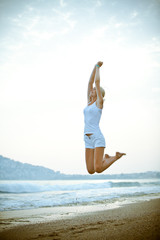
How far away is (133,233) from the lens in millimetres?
3334

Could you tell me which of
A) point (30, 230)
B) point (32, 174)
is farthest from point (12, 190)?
point (32, 174)

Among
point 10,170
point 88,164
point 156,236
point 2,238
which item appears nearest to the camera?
point 156,236

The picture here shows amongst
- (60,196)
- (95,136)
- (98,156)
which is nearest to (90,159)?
(98,156)

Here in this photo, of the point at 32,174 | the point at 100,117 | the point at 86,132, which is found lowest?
the point at 32,174

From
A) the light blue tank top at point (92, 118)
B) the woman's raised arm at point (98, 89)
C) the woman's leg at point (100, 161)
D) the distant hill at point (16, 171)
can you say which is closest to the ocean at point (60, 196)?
the woman's leg at point (100, 161)

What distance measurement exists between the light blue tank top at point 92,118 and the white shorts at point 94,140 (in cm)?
10

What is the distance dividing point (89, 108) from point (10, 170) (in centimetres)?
4445

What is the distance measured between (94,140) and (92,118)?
41 cm

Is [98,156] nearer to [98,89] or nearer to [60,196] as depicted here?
[98,89]

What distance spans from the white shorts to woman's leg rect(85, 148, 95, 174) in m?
0.09

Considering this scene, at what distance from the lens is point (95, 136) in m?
3.93

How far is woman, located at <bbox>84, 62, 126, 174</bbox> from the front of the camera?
3.85 metres

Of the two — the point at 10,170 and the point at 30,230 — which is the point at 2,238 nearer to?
the point at 30,230

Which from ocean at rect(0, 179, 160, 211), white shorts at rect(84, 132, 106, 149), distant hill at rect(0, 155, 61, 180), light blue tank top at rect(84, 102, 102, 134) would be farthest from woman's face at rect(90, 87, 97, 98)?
distant hill at rect(0, 155, 61, 180)
